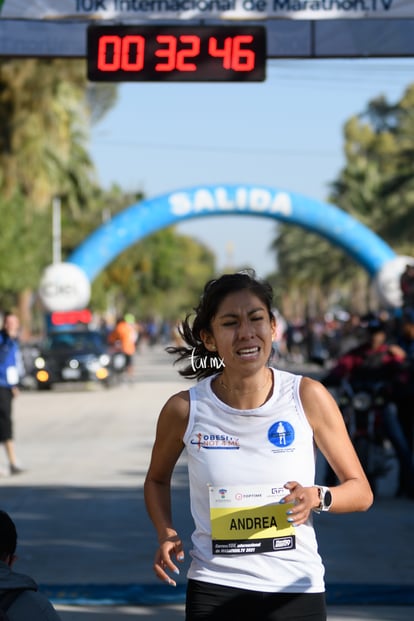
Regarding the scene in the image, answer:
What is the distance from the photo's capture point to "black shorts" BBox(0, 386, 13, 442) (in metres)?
14.6

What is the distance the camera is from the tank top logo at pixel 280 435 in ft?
13.3

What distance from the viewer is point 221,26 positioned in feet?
33.7

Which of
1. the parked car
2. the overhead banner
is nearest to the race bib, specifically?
the overhead banner

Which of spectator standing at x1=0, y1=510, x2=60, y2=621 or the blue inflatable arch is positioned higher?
the blue inflatable arch

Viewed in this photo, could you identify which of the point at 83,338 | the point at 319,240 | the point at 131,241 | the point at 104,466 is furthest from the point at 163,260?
the point at 104,466

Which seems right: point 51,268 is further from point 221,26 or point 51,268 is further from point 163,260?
point 163,260

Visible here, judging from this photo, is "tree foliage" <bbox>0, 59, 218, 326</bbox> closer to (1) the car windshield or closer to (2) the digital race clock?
(1) the car windshield

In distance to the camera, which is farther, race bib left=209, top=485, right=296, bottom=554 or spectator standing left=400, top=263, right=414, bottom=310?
spectator standing left=400, top=263, right=414, bottom=310

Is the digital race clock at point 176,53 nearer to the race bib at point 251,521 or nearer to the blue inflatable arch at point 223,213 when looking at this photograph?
the race bib at point 251,521

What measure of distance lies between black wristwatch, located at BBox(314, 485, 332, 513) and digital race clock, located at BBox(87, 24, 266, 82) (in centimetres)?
670

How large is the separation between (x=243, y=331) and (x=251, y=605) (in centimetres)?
80

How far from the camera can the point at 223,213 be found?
42.1 metres

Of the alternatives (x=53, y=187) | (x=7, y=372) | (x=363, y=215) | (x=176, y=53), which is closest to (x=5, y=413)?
(x=7, y=372)

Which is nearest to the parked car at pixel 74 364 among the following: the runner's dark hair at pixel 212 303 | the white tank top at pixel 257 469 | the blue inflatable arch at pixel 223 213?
the blue inflatable arch at pixel 223 213
